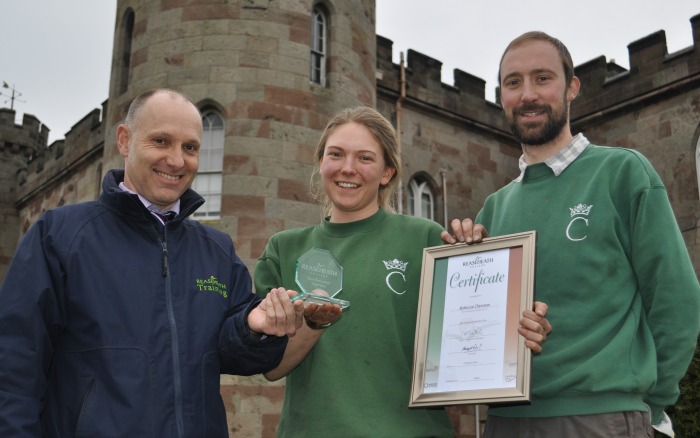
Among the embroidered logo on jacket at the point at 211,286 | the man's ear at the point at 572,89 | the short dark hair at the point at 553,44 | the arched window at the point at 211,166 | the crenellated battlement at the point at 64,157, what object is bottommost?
the embroidered logo on jacket at the point at 211,286

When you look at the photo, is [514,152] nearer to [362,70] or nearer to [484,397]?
[362,70]

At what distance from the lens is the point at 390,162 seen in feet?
12.6

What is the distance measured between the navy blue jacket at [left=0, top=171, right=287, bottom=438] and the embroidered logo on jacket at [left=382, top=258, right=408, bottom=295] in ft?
1.93

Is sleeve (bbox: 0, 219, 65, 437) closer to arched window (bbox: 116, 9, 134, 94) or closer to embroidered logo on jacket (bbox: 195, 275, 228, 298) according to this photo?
embroidered logo on jacket (bbox: 195, 275, 228, 298)

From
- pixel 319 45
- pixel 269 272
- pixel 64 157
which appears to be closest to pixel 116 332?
pixel 269 272

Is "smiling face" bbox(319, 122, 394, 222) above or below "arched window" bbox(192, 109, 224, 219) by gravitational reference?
below

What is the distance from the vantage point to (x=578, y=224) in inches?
133

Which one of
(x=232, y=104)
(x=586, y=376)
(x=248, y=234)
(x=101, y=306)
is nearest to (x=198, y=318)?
(x=101, y=306)

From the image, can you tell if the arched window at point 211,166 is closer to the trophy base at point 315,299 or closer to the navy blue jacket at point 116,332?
the navy blue jacket at point 116,332

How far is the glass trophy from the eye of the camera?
296cm

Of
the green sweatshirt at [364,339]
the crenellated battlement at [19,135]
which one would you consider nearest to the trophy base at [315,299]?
the green sweatshirt at [364,339]

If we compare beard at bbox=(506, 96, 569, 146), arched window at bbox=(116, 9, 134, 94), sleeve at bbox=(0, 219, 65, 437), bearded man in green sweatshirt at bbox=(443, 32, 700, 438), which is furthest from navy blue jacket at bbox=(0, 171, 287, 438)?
arched window at bbox=(116, 9, 134, 94)

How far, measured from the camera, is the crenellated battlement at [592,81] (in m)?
16.5

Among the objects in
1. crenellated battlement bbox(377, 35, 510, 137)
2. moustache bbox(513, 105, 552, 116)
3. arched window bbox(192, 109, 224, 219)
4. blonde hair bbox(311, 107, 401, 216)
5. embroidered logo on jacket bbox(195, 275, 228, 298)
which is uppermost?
crenellated battlement bbox(377, 35, 510, 137)
